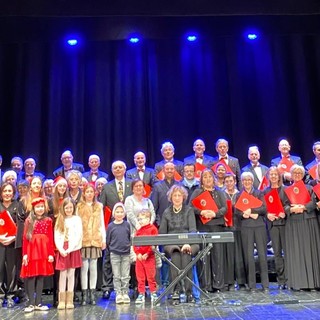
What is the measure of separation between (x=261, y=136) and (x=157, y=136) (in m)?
2.09

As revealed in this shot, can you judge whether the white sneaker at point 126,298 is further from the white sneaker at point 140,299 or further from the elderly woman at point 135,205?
the elderly woman at point 135,205

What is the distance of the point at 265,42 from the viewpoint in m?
9.41

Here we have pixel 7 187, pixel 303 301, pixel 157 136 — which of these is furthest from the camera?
pixel 157 136

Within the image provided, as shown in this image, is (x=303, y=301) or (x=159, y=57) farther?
(x=159, y=57)

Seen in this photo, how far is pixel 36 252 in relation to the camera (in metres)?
5.03

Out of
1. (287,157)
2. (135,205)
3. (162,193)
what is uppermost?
(287,157)

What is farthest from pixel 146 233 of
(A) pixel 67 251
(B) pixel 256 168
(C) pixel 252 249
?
(B) pixel 256 168

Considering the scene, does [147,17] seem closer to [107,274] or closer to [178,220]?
[178,220]

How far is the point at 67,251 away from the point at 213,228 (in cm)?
188

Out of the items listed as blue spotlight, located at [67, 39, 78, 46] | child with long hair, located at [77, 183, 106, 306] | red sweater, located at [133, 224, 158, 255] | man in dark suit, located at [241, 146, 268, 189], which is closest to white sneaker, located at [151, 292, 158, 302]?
red sweater, located at [133, 224, 158, 255]

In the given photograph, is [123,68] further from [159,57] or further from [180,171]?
[180,171]

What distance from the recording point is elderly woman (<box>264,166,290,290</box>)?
601 cm

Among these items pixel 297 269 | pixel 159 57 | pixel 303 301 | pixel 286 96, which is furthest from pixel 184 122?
pixel 303 301

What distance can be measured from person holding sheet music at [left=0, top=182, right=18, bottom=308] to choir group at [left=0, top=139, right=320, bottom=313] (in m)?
0.01
